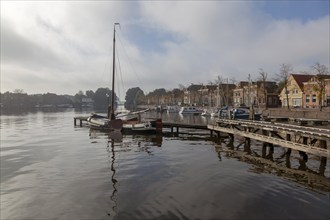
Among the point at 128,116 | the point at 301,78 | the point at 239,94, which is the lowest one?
the point at 128,116

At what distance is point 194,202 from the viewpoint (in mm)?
14516

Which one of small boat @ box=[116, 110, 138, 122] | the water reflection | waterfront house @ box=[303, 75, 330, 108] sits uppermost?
waterfront house @ box=[303, 75, 330, 108]

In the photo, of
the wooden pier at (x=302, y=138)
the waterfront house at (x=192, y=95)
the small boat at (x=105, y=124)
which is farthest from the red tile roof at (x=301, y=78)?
the wooden pier at (x=302, y=138)

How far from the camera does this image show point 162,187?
17219 mm

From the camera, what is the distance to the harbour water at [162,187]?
13.6 meters

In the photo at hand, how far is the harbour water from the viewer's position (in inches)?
536

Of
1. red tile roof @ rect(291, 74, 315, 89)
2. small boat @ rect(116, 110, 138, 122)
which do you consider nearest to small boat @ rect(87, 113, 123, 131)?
small boat @ rect(116, 110, 138, 122)

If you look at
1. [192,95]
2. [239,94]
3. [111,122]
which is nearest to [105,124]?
[111,122]

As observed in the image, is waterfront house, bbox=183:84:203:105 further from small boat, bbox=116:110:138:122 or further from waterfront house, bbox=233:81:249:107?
small boat, bbox=116:110:138:122

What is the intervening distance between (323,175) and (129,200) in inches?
451

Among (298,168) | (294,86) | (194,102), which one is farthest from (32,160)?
(194,102)

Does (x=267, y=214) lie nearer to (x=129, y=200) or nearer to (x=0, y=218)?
(x=129, y=200)

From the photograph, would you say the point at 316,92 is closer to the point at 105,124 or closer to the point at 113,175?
the point at 105,124

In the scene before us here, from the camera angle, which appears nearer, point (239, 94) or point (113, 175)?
point (113, 175)
